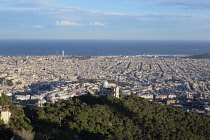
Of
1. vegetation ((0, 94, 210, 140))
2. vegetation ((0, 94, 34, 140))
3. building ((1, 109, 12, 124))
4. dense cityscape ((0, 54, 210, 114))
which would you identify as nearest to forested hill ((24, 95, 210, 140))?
vegetation ((0, 94, 210, 140))

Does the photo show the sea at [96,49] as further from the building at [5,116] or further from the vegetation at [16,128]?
the building at [5,116]

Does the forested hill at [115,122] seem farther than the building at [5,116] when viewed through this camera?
Yes

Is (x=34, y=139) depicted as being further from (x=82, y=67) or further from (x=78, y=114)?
(x=82, y=67)

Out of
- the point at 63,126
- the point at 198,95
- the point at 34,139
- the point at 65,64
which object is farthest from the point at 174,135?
the point at 65,64

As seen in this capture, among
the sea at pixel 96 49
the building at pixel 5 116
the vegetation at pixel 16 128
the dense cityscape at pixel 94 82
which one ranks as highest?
the sea at pixel 96 49

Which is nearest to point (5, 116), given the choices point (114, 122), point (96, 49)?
point (114, 122)

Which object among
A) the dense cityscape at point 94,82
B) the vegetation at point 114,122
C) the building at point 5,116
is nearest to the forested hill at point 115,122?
the vegetation at point 114,122
